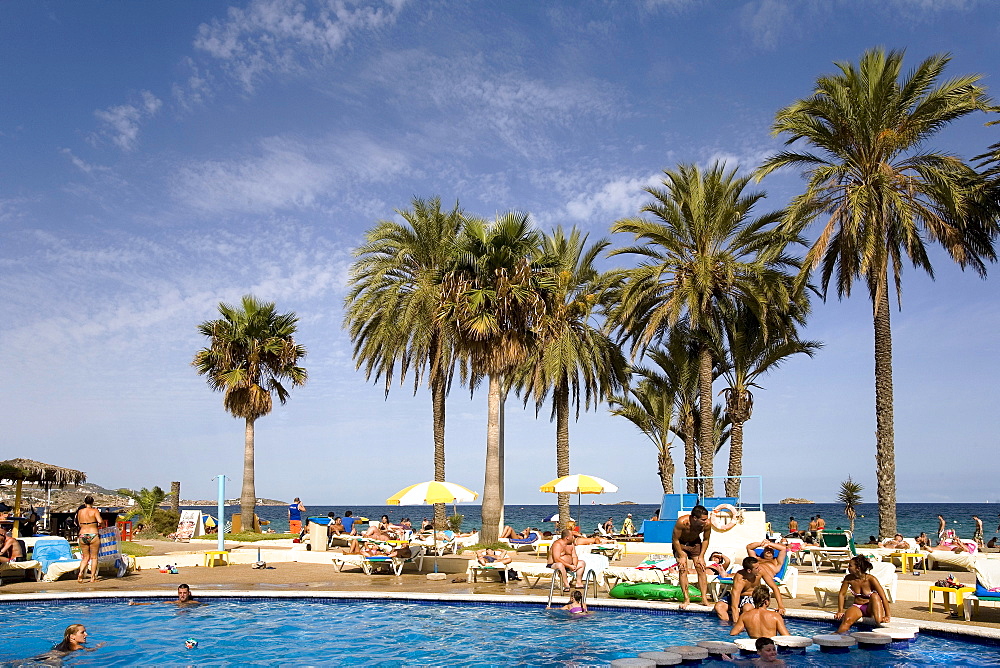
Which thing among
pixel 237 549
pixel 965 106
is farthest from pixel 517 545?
pixel 965 106

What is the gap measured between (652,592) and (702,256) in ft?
49.1

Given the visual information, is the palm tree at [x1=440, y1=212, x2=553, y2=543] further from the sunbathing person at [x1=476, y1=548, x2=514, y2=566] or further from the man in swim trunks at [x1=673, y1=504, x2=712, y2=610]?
the man in swim trunks at [x1=673, y1=504, x2=712, y2=610]

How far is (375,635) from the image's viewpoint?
11.8 metres

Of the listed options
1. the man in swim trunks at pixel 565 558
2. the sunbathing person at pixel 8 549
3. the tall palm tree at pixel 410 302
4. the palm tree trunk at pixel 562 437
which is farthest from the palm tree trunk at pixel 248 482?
the man in swim trunks at pixel 565 558

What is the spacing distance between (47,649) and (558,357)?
1854 centimetres

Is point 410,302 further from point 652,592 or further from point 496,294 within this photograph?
point 652,592

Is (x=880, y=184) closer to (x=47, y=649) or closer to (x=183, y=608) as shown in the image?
(x=183, y=608)

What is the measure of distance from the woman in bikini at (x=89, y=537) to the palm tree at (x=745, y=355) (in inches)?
770

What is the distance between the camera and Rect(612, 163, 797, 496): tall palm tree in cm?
2559

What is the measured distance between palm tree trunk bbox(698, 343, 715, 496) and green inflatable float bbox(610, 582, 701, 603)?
14.0 metres

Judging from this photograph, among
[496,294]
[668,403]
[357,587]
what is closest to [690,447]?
[668,403]

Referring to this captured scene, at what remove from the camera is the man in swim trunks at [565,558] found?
13531 millimetres

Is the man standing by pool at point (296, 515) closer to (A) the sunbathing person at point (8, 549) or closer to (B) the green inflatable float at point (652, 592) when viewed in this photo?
(A) the sunbathing person at point (8, 549)

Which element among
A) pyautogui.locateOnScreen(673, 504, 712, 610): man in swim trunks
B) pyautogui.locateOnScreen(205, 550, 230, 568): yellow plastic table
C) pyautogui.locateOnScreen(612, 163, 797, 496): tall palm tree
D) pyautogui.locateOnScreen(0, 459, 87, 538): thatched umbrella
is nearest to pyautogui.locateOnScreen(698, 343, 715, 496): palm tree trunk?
pyautogui.locateOnScreen(612, 163, 797, 496): tall palm tree
